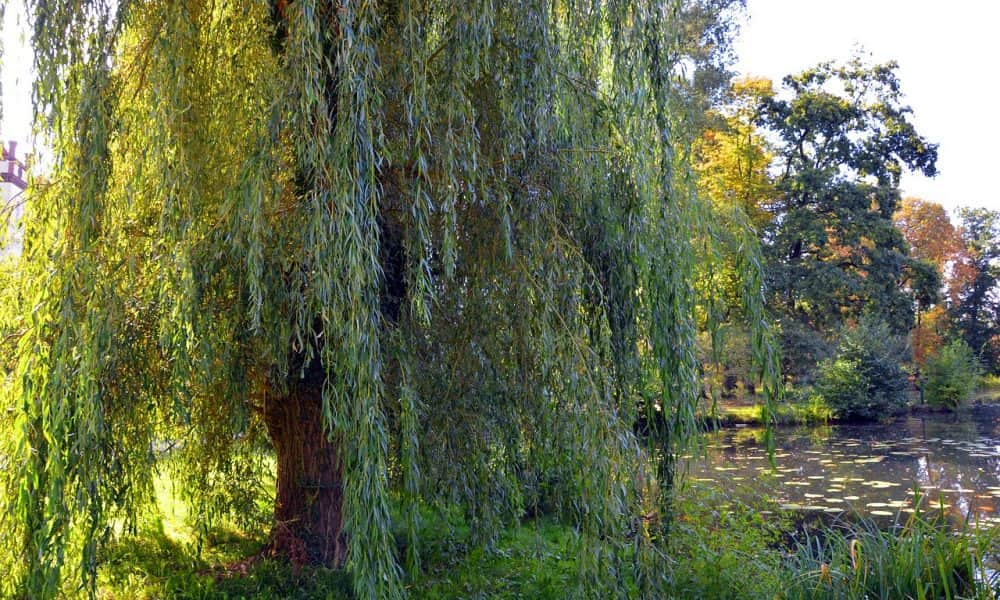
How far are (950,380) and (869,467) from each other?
10533 millimetres

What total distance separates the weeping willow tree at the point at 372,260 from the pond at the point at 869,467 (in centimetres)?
221

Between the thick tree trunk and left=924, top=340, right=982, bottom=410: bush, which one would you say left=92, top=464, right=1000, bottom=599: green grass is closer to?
the thick tree trunk

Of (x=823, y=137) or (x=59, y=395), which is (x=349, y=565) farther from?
(x=823, y=137)

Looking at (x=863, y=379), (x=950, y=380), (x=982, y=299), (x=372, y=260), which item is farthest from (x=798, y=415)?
(x=372, y=260)

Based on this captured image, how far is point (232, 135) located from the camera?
421 cm

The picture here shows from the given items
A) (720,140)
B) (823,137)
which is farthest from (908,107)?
(720,140)

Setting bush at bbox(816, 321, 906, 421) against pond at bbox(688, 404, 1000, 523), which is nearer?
pond at bbox(688, 404, 1000, 523)

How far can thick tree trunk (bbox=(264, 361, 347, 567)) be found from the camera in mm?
5441

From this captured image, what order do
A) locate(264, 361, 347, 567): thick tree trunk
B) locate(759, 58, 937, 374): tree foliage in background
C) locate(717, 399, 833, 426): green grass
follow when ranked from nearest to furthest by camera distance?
locate(264, 361, 347, 567): thick tree trunk
locate(717, 399, 833, 426): green grass
locate(759, 58, 937, 374): tree foliage in background

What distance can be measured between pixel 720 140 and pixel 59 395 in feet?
Result: 62.6

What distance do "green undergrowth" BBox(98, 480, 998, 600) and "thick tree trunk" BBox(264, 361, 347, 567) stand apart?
187 mm

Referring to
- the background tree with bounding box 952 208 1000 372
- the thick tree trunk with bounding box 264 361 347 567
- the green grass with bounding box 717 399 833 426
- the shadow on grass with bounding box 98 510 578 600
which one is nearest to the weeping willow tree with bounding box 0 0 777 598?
the thick tree trunk with bounding box 264 361 347 567

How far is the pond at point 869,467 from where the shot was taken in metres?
9.14

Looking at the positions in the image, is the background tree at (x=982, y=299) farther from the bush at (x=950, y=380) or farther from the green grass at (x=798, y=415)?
the green grass at (x=798, y=415)
